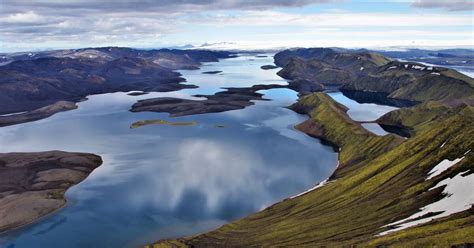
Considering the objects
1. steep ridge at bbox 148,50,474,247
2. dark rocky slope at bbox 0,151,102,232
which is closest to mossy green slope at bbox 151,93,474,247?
steep ridge at bbox 148,50,474,247

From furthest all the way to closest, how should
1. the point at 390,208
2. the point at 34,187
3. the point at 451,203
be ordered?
the point at 34,187 < the point at 390,208 < the point at 451,203

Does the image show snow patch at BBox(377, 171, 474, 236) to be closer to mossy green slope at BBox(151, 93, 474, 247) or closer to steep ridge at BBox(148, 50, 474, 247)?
steep ridge at BBox(148, 50, 474, 247)

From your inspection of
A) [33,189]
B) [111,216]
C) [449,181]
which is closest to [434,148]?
[449,181]

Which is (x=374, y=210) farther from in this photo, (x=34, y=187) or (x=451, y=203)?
(x=34, y=187)

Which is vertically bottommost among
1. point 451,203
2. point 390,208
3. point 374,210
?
point 374,210

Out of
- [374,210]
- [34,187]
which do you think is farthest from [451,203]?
[34,187]

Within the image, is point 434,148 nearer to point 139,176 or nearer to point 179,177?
point 179,177

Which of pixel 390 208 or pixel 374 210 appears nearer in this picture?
pixel 390 208
